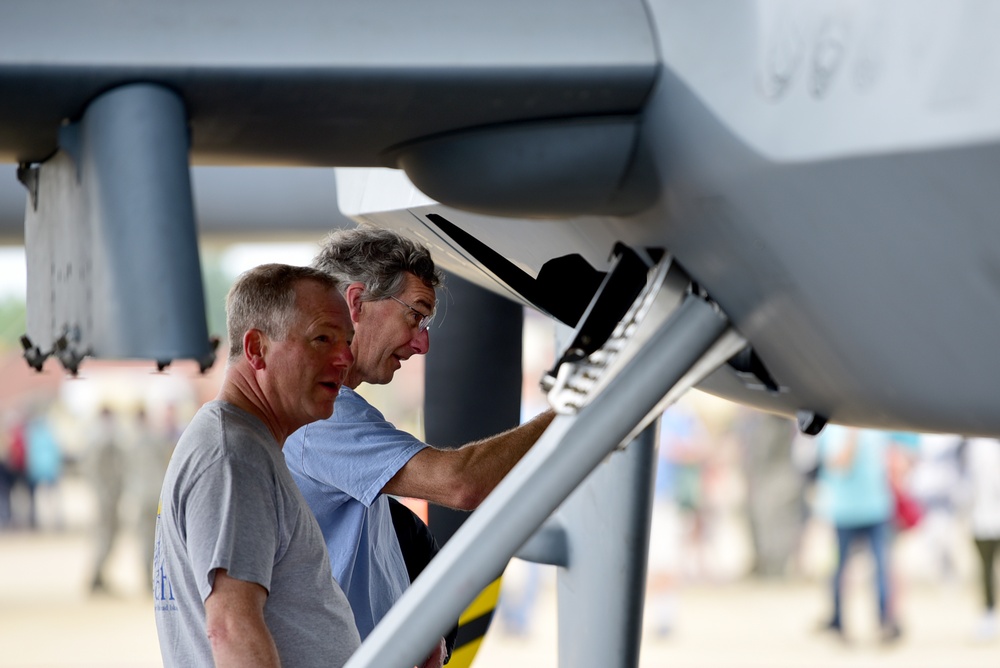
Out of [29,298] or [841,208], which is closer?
[841,208]

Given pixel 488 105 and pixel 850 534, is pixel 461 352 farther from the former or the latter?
pixel 850 534

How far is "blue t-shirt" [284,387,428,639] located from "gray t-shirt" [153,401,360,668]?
0.76ft

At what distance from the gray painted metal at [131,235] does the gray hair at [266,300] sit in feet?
2.16

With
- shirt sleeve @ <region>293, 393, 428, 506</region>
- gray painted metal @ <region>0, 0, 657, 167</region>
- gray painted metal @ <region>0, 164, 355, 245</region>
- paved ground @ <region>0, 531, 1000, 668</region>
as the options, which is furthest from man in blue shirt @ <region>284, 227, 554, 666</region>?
paved ground @ <region>0, 531, 1000, 668</region>

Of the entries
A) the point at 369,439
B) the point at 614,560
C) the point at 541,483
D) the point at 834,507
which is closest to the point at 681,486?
the point at 834,507

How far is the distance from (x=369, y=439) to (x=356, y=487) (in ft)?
0.32

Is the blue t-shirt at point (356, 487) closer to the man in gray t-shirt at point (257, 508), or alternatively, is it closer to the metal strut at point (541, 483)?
the man in gray t-shirt at point (257, 508)

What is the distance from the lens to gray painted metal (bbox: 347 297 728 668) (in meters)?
1.75

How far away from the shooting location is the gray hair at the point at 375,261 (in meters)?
2.60

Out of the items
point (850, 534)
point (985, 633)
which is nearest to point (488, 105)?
point (850, 534)

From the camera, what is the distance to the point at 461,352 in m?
3.74

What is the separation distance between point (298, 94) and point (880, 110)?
0.71 metres

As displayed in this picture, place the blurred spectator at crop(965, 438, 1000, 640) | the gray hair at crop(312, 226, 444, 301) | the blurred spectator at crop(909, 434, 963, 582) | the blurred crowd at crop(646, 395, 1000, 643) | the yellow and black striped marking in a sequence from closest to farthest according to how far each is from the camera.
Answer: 1. the gray hair at crop(312, 226, 444, 301)
2. the yellow and black striped marking
3. the blurred spectator at crop(965, 438, 1000, 640)
4. the blurred crowd at crop(646, 395, 1000, 643)
5. the blurred spectator at crop(909, 434, 963, 582)

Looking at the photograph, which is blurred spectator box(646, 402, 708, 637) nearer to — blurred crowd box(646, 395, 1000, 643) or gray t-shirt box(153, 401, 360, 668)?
blurred crowd box(646, 395, 1000, 643)
